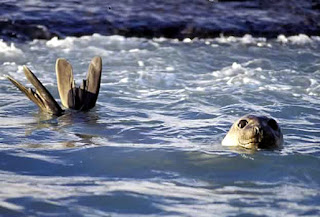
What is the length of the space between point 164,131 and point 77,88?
1.16 metres

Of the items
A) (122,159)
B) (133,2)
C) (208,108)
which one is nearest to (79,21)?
(133,2)

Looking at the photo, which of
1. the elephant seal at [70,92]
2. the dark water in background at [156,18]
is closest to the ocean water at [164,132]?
the elephant seal at [70,92]

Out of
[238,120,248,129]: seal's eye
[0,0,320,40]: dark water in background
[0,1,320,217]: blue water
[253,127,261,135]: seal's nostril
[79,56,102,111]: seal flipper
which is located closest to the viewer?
[0,1,320,217]: blue water

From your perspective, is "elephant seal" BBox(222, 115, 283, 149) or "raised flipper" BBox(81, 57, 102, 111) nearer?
"elephant seal" BBox(222, 115, 283, 149)

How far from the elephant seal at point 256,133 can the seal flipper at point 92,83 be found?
1953 mm

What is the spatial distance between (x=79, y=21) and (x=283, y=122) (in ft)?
20.6

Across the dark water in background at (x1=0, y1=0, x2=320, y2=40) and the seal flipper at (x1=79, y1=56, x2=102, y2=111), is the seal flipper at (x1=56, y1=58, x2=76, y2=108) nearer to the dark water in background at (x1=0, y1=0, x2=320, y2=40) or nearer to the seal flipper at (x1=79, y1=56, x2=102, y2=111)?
the seal flipper at (x1=79, y1=56, x2=102, y2=111)

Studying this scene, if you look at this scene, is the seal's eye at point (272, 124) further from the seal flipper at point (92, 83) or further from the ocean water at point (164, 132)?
the seal flipper at point (92, 83)

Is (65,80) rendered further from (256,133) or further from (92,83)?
(256,133)

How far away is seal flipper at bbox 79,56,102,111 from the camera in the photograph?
856cm

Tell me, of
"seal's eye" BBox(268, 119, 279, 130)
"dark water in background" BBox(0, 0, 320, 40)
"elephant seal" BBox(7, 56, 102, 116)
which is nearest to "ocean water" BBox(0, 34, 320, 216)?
"elephant seal" BBox(7, 56, 102, 116)

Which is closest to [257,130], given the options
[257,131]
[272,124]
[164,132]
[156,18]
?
[257,131]

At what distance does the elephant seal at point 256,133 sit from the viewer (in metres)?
7.04

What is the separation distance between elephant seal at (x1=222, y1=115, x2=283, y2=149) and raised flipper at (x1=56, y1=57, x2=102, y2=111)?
6.49 ft
